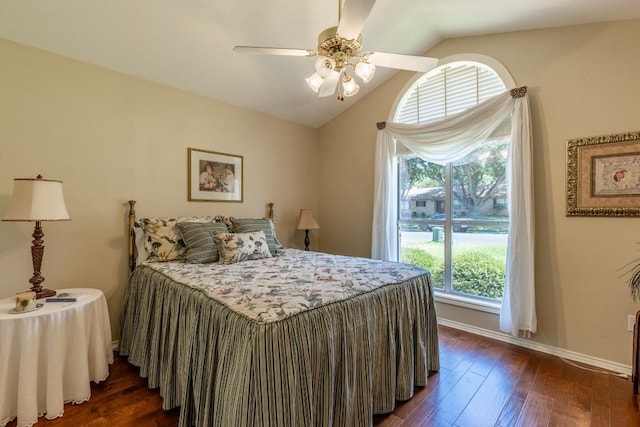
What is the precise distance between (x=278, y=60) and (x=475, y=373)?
125 inches

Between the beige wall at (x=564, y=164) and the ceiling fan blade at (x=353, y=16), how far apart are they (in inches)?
77.1

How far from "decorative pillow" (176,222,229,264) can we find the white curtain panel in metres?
2.30

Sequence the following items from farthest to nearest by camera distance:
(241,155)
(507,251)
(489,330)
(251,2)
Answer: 1. (241,155)
2. (489,330)
3. (507,251)
4. (251,2)

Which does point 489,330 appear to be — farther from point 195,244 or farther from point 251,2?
point 251,2

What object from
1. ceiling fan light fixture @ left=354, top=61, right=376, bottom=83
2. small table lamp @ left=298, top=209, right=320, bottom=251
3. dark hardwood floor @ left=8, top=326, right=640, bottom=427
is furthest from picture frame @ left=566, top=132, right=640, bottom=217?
small table lamp @ left=298, top=209, right=320, bottom=251

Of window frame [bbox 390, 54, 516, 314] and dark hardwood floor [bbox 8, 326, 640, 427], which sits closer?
dark hardwood floor [bbox 8, 326, 640, 427]

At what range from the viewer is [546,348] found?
8.26 feet

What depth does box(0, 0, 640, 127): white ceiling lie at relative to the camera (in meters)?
2.06

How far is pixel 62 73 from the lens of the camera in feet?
7.52

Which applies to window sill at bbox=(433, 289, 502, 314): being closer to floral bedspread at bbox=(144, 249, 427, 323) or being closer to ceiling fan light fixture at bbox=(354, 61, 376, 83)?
floral bedspread at bbox=(144, 249, 427, 323)

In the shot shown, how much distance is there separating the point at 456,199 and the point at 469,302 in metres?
1.06

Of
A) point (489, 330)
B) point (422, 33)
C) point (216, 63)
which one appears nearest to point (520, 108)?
point (422, 33)

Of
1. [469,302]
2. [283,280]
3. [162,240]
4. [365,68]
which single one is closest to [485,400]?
[469,302]

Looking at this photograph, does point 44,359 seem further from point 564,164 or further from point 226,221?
point 564,164
